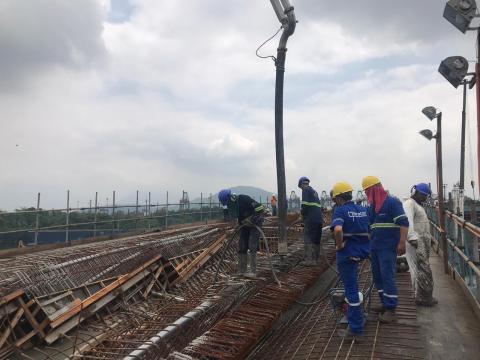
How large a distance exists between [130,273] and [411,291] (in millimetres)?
4670

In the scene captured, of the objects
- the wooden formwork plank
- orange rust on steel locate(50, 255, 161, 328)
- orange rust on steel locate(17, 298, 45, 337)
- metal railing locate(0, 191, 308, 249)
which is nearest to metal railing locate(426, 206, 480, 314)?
orange rust on steel locate(50, 255, 161, 328)

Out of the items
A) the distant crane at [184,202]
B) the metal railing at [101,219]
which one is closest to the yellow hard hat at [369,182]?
the metal railing at [101,219]

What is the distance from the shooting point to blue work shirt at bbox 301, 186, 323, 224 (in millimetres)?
7812

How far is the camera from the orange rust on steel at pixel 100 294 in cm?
600

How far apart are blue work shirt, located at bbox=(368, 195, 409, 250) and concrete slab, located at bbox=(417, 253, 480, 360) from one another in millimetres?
1020

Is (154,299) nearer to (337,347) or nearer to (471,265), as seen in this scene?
(337,347)

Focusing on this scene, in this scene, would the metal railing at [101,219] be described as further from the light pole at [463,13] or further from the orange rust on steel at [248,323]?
the light pole at [463,13]

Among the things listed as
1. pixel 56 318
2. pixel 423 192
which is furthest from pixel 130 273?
pixel 423 192

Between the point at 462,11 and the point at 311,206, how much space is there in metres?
3.93

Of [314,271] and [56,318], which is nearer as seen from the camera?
[56,318]

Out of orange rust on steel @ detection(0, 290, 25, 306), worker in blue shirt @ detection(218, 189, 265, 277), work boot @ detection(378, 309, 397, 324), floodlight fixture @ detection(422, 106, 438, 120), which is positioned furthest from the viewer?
floodlight fixture @ detection(422, 106, 438, 120)

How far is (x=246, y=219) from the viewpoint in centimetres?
677

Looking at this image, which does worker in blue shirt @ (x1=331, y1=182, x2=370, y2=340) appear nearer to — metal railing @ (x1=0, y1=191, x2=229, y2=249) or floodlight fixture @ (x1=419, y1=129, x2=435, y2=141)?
floodlight fixture @ (x1=419, y1=129, x2=435, y2=141)

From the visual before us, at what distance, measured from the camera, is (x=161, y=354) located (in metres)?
4.27
